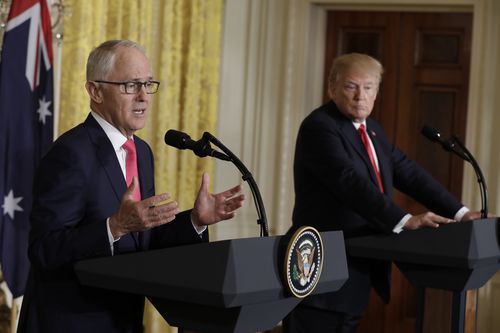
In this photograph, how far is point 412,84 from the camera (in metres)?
7.28

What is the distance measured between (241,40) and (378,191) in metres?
3.33

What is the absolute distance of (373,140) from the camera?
15.0ft

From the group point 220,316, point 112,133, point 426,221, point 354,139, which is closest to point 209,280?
point 220,316

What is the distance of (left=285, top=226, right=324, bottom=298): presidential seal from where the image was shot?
271cm

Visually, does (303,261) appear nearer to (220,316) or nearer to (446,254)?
(220,316)

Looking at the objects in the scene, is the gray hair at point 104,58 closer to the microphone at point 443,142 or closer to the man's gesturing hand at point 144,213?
the man's gesturing hand at point 144,213

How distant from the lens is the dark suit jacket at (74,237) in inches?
106

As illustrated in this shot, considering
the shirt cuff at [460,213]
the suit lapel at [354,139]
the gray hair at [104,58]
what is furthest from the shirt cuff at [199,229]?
the shirt cuff at [460,213]

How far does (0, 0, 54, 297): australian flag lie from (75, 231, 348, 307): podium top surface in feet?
7.15

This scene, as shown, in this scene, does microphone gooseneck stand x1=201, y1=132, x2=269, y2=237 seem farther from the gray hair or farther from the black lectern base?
the gray hair

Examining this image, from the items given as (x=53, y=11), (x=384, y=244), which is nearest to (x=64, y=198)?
(x=384, y=244)

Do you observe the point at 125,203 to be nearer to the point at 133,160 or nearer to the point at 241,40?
the point at 133,160

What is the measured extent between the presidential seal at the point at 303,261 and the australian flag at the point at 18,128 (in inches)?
93.2

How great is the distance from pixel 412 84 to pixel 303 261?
4.73m
